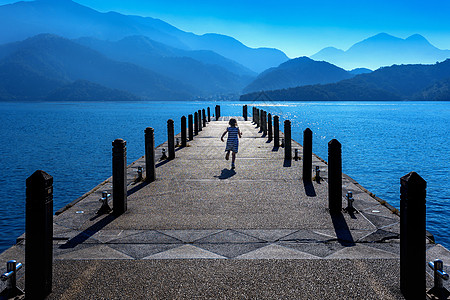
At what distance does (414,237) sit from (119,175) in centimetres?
507

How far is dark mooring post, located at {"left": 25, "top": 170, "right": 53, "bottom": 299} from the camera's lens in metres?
4.25

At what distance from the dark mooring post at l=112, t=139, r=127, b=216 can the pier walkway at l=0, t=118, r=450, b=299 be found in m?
0.28

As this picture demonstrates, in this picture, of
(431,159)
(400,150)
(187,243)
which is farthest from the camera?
(400,150)

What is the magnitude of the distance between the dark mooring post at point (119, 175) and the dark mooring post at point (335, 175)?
3696mm

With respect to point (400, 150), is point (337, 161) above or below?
above

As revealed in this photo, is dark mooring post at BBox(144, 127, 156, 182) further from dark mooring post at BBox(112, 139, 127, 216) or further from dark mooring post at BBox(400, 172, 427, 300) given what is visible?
dark mooring post at BBox(400, 172, 427, 300)

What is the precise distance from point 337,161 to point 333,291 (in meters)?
3.46

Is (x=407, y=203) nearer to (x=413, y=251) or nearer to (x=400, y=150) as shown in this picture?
(x=413, y=251)

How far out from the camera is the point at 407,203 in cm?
428

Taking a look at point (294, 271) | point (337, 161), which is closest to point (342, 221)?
point (337, 161)

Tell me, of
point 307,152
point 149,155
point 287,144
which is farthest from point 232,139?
point 149,155

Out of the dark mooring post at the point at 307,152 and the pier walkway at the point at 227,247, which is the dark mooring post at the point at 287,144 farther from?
the pier walkway at the point at 227,247

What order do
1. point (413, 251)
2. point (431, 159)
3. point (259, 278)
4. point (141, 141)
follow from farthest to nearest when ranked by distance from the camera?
1. point (141, 141)
2. point (431, 159)
3. point (259, 278)
4. point (413, 251)

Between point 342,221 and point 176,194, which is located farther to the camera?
point 176,194
